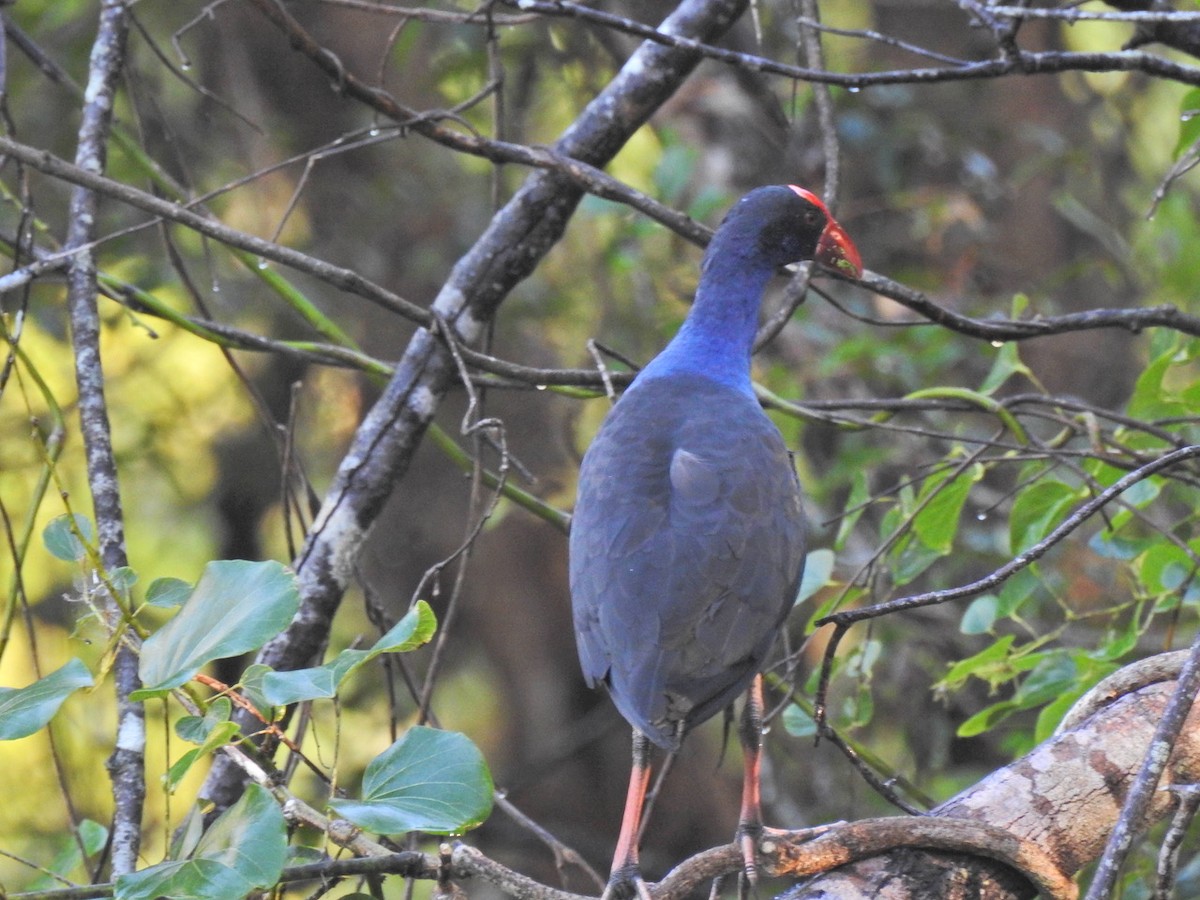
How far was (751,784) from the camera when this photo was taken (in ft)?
8.01

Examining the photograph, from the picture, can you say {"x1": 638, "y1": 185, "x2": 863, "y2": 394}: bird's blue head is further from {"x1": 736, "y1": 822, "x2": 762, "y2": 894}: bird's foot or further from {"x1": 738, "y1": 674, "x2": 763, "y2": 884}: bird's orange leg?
{"x1": 736, "y1": 822, "x2": 762, "y2": 894}: bird's foot

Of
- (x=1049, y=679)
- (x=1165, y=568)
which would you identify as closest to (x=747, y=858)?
(x=1049, y=679)

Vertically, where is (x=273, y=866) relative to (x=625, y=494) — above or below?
below

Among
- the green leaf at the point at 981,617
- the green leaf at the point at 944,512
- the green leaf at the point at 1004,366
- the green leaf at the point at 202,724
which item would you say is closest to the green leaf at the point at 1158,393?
the green leaf at the point at 1004,366

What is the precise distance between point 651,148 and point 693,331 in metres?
3.83

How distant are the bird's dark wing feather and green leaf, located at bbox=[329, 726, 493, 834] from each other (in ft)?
1.81

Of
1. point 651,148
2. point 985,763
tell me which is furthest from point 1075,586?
point 651,148

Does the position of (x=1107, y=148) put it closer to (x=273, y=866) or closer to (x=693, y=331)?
(x=693, y=331)

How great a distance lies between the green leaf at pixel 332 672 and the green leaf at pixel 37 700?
253 millimetres

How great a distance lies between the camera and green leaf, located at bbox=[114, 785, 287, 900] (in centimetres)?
158

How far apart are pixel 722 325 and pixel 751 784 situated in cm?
105

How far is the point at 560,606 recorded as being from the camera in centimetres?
632

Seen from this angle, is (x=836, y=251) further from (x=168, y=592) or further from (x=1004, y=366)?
(x=168, y=592)

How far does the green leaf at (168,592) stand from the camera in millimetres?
1858
